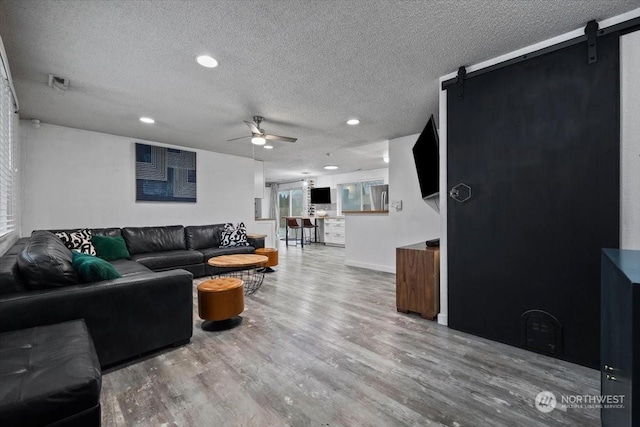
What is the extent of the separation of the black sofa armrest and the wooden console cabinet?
2094 millimetres

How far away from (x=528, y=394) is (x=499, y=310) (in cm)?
75

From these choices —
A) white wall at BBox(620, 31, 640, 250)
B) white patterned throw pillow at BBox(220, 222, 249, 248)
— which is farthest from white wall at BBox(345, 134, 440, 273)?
white wall at BBox(620, 31, 640, 250)

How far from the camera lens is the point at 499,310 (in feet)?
7.27

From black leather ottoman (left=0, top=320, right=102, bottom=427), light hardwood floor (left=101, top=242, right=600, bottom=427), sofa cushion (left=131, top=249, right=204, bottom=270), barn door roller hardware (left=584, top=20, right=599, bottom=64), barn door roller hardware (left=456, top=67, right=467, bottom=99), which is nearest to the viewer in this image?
black leather ottoman (left=0, top=320, right=102, bottom=427)

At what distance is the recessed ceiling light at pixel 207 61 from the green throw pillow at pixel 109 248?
2992 mm

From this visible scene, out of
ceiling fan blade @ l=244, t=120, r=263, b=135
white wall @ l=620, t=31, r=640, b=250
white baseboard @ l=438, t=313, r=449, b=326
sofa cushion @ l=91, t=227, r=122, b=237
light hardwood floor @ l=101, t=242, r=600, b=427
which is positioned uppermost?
ceiling fan blade @ l=244, t=120, r=263, b=135

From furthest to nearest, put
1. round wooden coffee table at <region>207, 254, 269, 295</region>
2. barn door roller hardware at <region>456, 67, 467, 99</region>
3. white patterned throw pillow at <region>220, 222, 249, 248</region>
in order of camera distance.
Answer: white patterned throw pillow at <region>220, 222, 249, 248</region>
round wooden coffee table at <region>207, 254, 269, 295</region>
barn door roller hardware at <region>456, 67, 467, 99</region>

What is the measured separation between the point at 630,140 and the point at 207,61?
3.16m

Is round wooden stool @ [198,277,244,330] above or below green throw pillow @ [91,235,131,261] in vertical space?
below

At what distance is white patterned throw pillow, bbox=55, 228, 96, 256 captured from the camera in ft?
11.4

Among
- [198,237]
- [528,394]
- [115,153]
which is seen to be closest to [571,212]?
[528,394]

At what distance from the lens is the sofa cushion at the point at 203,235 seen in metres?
4.80

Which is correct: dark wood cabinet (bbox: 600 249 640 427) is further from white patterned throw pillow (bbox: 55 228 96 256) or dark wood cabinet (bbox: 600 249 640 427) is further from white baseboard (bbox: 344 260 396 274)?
white patterned throw pillow (bbox: 55 228 96 256)

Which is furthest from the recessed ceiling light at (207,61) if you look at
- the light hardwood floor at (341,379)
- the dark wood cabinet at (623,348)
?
the dark wood cabinet at (623,348)
